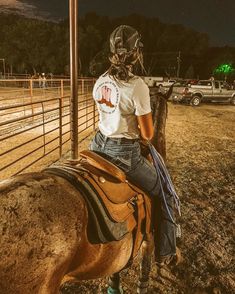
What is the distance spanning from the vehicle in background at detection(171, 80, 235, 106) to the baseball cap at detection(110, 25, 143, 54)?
19.9 metres

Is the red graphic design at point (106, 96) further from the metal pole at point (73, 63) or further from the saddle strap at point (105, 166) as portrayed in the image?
the metal pole at point (73, 63)

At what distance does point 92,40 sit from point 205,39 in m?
33.9

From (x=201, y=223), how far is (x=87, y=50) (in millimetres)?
62608

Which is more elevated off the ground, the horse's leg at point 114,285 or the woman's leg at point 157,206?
the woman's leg at point 157,206

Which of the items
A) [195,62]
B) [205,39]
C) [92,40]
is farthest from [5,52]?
[205,39]

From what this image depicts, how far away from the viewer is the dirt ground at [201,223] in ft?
10.8

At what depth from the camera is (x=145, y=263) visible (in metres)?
2.89

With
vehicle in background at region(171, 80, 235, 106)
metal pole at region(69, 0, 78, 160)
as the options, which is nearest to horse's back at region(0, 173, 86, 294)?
metal pole at region(69, 0, 78, 160)

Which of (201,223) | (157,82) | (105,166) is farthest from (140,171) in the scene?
(157,82)

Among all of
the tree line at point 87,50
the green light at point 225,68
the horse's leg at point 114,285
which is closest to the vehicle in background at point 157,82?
the horse's leg at point 114,285

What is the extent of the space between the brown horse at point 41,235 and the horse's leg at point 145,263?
94 centimetres

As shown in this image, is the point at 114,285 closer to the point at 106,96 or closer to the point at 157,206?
the point at 157,206

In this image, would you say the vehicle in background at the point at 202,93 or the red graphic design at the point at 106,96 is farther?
the vehicle in background at the point at 202,93

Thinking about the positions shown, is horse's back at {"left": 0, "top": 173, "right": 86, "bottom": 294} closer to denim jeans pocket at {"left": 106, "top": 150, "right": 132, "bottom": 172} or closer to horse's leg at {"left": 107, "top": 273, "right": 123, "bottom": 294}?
denim jeans pocket at {"left": 106, "top": 150, "right": 132, "bottom": 172}
